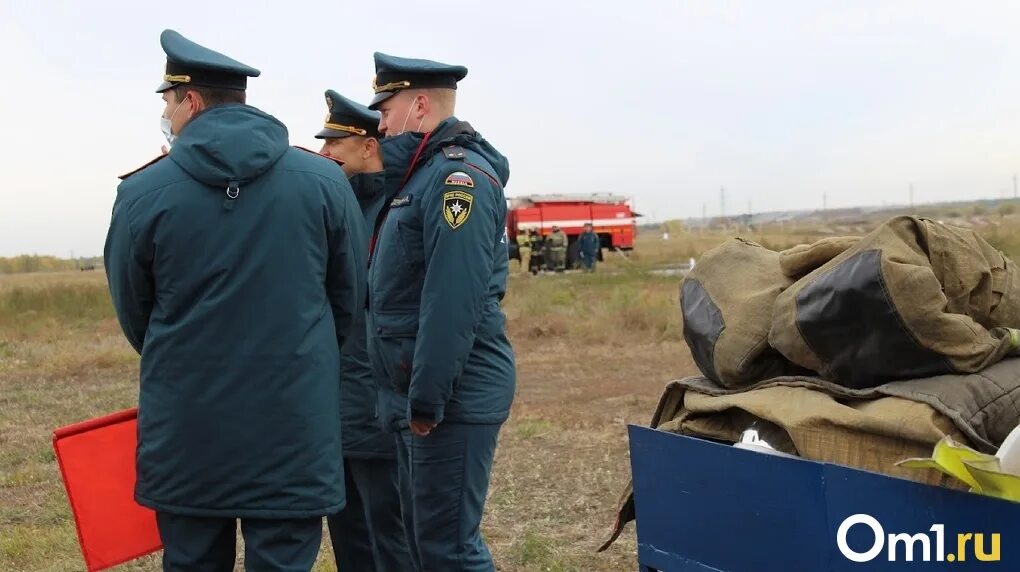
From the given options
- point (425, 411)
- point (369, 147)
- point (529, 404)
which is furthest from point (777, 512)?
point (529, 404)

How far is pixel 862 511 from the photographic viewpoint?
1.87 metres

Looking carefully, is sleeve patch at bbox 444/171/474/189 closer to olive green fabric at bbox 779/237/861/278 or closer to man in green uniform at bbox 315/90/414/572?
man in green uniform at bbox 315/90/414/572

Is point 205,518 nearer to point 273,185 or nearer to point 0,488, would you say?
point 273,185

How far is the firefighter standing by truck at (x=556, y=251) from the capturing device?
30188mm

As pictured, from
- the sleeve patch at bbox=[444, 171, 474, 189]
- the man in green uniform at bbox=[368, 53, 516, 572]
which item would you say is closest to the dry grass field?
the man in green uniform at bbox=[368, 53, 516, 572]

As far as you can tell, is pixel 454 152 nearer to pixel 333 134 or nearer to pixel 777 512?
pixel 333 134

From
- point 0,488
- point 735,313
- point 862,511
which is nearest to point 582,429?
point 0,488

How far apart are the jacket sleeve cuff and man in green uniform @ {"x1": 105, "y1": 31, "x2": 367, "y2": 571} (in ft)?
1.12

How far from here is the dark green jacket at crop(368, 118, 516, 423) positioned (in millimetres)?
2803

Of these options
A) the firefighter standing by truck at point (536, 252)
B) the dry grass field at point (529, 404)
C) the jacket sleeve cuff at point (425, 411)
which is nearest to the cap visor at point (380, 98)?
the jacket sleeve cuff at point (425, 411)

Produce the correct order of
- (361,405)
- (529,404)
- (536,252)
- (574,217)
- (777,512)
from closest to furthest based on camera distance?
1. (777,512)
2. (361,405)
3. (529,404)
4. (536,252)
5. (574,217)

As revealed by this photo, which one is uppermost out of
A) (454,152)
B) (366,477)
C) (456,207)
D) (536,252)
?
(454,152)

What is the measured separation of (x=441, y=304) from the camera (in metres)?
2.79

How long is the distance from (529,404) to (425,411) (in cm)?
601
